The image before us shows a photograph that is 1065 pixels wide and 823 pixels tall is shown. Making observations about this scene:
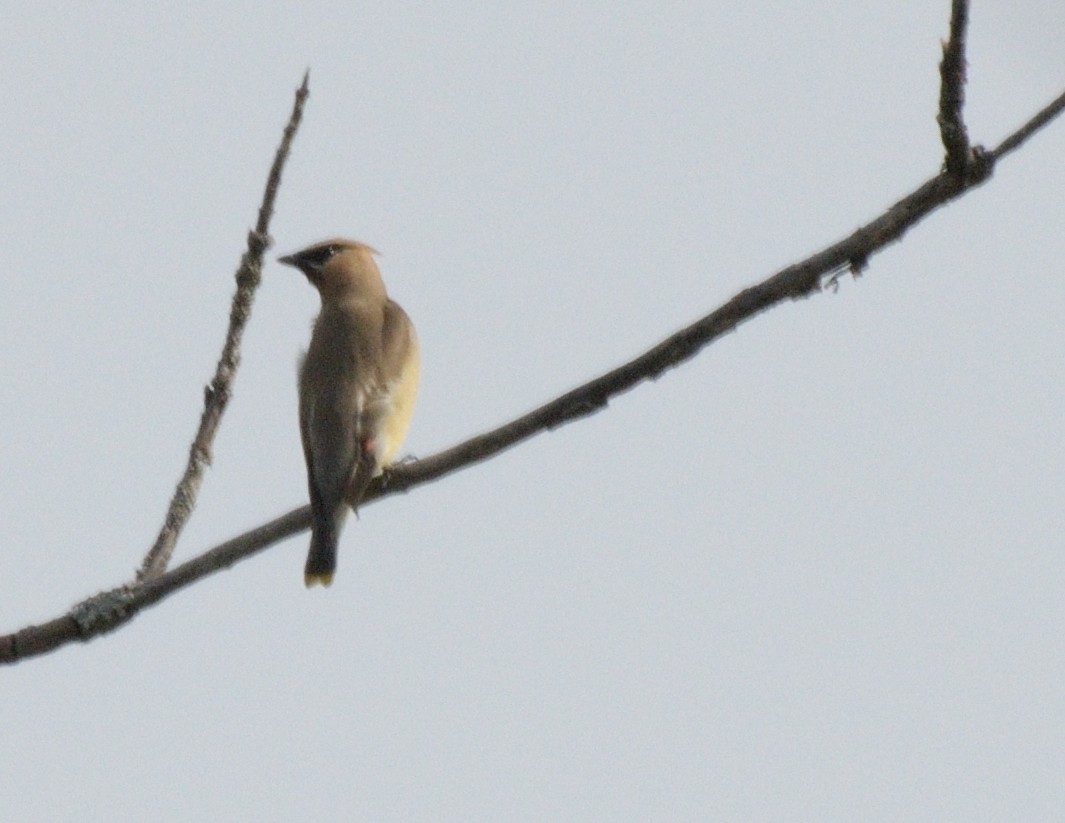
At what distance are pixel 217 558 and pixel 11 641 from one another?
1.47 feet

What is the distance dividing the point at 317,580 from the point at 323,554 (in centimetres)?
17

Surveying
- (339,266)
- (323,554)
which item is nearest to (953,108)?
(323,554)

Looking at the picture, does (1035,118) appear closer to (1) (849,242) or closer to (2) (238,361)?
(1) (849,242)

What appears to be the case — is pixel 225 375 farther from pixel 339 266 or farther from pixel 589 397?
pixel 339 266

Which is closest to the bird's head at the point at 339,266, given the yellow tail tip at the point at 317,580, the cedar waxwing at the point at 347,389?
the cedar waxwing at the point at 347,389

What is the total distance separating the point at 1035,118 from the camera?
3018 millimetres

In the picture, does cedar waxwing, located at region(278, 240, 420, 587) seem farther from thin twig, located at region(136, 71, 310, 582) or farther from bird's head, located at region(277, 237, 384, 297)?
thin twig, located at region(136, 71, 310, 582)

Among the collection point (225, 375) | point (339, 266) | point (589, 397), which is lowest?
point (589, 397)

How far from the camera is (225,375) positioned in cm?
419

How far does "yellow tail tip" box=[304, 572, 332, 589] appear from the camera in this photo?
540 centimetres

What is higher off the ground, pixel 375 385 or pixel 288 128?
pixel 375 385

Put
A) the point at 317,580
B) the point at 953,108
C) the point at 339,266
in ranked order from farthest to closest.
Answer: the point at 339,266 < the point at 317,580 < the point at 953,108

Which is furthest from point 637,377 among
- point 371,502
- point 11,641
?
point 371,502

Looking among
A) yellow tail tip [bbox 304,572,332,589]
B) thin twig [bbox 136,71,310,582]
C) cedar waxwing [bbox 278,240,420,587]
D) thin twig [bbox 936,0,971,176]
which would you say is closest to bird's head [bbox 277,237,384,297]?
cedar waxwing [bbox 278,240,420,587]
